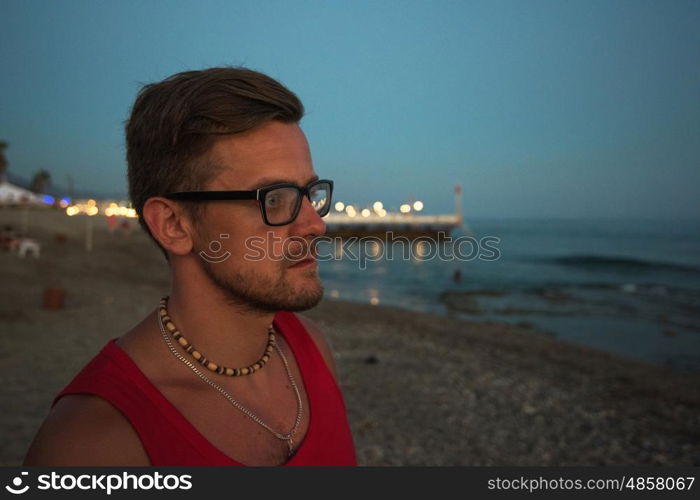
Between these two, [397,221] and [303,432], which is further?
[397,221]

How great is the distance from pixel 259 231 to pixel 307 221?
0.64 feet

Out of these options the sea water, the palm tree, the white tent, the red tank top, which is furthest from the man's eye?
the palm tree

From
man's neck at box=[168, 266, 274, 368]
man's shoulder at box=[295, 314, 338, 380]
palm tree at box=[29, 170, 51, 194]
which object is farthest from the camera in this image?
palm tree at box=[29, 170, 51, 194]

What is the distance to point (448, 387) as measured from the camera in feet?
28.2

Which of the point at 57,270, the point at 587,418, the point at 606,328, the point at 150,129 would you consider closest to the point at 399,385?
the point at 587,418

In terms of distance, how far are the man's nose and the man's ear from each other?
0.42m

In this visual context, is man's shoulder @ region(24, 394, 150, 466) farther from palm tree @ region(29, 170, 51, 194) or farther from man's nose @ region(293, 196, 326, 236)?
palm tree @ region(29, 170, 51, 194)

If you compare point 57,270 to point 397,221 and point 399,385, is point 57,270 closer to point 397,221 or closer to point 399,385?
point 399,385

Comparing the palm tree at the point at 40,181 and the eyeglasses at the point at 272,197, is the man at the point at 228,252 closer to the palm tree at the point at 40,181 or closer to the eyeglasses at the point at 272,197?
the eyeglasses at the point at 272,197

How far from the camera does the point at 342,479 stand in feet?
5.64

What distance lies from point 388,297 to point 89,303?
1506 centimetres

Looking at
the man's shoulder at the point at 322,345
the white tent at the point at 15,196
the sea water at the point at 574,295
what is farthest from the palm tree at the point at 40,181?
the man's shoulder at the point at 322,345

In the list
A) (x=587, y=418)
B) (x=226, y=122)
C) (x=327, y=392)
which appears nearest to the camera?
(x=226, y=122)

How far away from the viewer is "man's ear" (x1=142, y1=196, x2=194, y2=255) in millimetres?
1867
